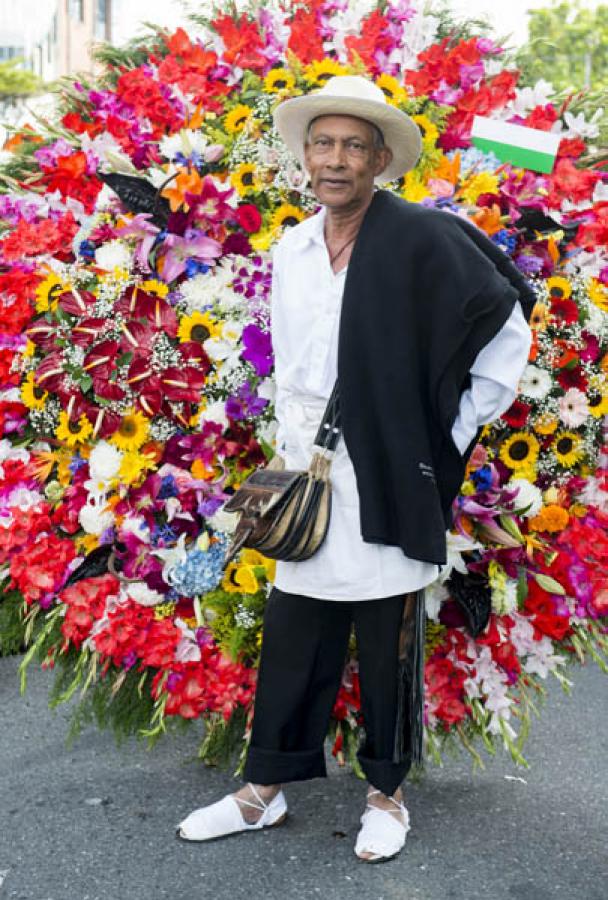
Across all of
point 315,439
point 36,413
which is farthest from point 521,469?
point 36,413

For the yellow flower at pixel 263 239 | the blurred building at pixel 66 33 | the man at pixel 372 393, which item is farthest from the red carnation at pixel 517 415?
the blurred building at pixel 66 33

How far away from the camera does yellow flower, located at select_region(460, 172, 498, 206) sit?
344 cm

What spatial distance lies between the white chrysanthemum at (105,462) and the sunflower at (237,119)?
3.51ft

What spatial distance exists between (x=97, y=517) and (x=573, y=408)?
1.43 meters

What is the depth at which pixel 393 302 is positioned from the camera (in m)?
2.89

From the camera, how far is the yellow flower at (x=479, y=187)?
3.44 meters

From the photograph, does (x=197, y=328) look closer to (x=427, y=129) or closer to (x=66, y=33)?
(x=427, y=129)

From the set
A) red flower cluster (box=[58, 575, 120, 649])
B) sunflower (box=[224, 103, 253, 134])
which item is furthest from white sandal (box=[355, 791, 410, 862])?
sunflower (box=[224, 103, 253, 134])

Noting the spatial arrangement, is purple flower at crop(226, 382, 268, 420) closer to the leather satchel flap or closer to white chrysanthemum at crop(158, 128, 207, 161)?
the leather satchel flap

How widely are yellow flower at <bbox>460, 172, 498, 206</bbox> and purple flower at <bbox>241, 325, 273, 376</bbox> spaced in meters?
0.73

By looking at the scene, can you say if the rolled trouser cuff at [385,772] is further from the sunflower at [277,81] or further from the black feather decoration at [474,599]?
the sunflower at [277,81]

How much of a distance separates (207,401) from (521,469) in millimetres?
928

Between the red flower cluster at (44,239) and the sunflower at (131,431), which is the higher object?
the red flower cluster at (44,239)

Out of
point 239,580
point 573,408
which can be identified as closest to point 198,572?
point 239,580
